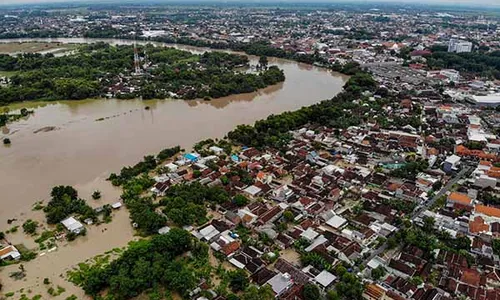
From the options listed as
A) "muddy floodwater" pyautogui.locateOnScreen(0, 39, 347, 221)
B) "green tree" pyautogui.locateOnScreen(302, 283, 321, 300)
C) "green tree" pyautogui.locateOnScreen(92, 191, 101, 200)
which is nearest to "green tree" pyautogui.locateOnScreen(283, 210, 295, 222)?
"green tree" pyautogui.locateOnScreen(302, 283, 321, 300)

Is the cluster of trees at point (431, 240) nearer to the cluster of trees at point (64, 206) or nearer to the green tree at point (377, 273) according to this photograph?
the green tree at point (377, 273)

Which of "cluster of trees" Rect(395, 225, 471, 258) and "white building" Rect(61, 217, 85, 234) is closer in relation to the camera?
"cluster of trees" Rect(395, 225, 471, 258)

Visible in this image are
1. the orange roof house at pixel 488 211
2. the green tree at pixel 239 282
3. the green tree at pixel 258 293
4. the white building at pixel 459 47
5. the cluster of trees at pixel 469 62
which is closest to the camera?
the green tree at pixel 258 293

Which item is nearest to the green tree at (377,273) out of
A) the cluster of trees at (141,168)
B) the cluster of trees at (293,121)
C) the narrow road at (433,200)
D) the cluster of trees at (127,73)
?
the narrow road at (433,200)

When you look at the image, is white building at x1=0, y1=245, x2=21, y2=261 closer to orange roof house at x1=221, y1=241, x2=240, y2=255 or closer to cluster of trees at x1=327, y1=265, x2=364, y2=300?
orange roof house at x1=221, y1=241, x2=240, y2=255

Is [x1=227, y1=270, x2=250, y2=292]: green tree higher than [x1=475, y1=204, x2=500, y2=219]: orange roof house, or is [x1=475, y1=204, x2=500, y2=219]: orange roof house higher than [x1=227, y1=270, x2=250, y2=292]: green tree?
[x1=475, y1=204, x2=500, y2=219]: orange roof house

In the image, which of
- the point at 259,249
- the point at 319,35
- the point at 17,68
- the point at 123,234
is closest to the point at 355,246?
the point at 259,249
